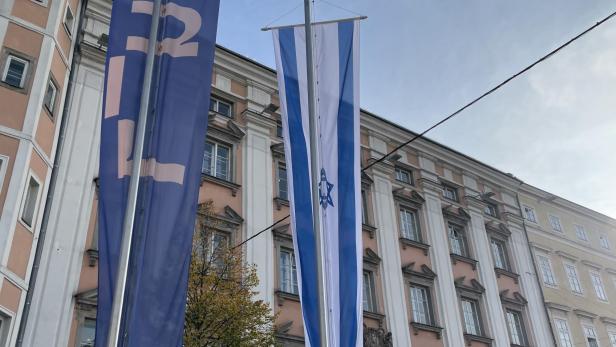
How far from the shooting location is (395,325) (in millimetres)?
22062

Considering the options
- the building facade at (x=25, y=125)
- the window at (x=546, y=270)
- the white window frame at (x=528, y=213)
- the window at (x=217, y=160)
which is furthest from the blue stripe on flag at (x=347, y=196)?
the white window frame at (x=528, y=213)

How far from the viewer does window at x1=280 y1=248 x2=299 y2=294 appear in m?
19.9

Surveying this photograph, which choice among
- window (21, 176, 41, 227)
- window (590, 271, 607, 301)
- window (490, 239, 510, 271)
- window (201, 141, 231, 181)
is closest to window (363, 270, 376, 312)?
window (201, 141, 231, 181)

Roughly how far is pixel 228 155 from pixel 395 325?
8.16 metres

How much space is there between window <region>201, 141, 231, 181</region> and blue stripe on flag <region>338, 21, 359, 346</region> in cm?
995

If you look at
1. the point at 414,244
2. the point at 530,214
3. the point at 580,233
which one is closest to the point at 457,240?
the point at 414,244

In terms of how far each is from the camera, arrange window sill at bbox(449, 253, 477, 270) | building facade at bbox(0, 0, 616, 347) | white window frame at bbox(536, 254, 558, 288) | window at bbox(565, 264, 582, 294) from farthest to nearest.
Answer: window at bbox(565, 264, 582, 294), white window frame at bbox(536, 254, 558, 288), window sill at bbox(449, 253, 477, 270), building facade at bbox(0, 0, 616, 347)

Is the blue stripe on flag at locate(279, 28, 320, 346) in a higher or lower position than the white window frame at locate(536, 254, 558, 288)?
lower

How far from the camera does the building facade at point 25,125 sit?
45.1ft

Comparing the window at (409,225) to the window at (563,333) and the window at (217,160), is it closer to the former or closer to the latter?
the window at (217,160)

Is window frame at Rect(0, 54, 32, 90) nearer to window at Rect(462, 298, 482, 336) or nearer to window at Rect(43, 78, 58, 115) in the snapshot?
window at Rect(43, 78, 58, 115)

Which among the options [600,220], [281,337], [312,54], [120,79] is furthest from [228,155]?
[600,220]

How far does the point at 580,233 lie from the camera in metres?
36.1

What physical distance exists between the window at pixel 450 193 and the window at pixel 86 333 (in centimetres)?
1761
